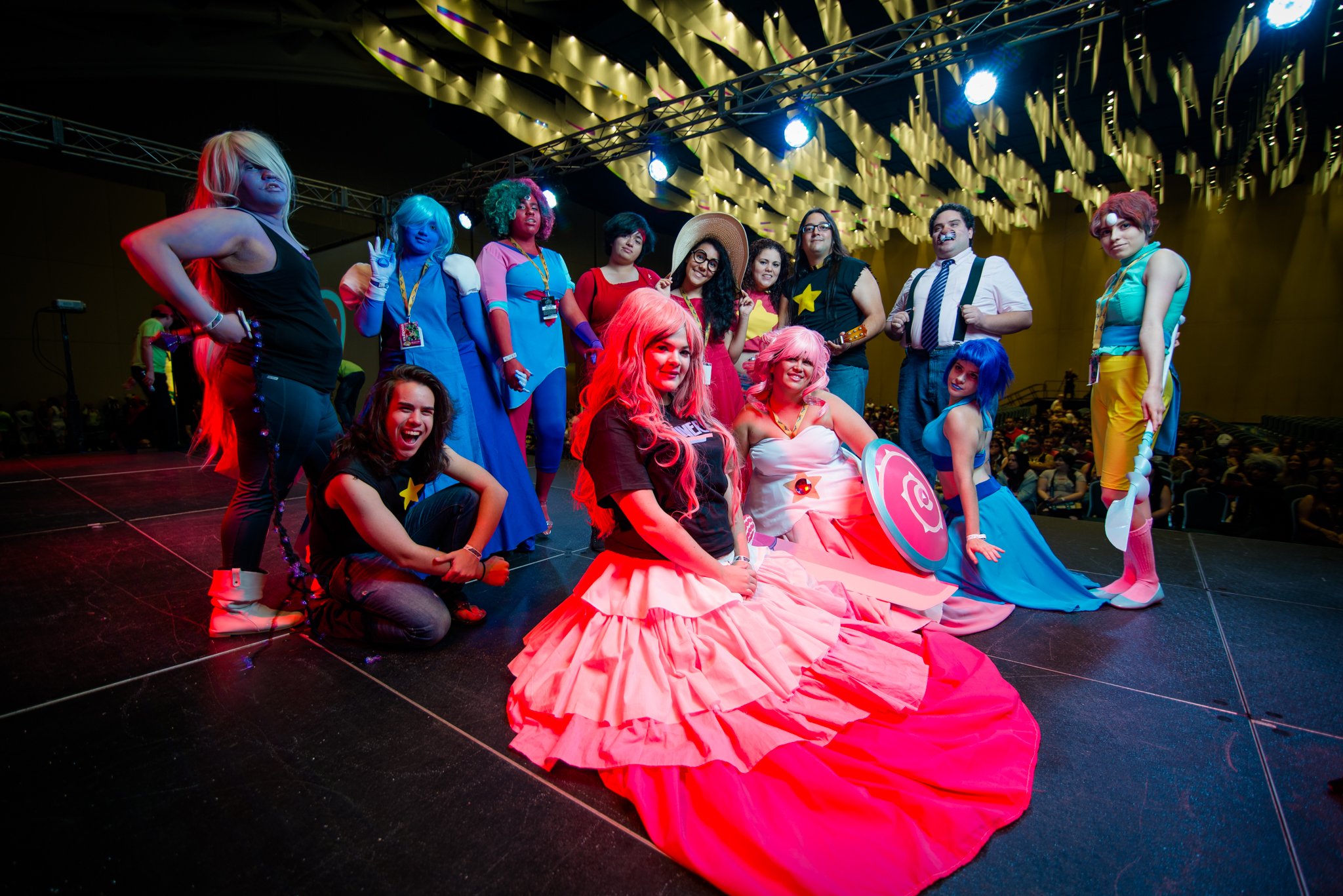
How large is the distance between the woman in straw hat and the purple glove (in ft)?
1.55

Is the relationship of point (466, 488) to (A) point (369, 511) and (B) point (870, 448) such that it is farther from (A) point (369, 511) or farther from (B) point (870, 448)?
(B) point (870, 448)

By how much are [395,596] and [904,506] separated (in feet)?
5.77

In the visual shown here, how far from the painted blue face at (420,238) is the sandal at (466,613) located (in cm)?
152

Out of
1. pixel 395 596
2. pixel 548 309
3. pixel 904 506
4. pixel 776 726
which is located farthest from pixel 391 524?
pixel 904 506

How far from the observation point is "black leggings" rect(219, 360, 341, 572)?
1.97 meters

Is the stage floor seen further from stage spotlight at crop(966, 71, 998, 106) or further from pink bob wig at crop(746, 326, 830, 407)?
stage spotlight at crop(966, 71, 998, 106)

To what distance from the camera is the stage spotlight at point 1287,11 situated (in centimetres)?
484

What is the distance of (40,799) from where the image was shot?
1275mm

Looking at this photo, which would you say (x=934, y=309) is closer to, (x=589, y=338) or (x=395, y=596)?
(x=589, y=338)

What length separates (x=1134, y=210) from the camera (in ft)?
8.02

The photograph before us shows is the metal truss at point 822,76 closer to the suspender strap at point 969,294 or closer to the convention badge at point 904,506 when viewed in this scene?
the suspender strap at point 969,294

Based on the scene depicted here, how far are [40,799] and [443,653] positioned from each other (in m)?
0.94

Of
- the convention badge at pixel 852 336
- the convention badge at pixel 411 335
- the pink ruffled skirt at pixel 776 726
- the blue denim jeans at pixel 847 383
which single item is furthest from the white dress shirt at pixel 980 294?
the convention badge at pixel 411 335

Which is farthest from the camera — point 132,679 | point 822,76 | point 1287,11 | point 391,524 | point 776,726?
point 822,76
